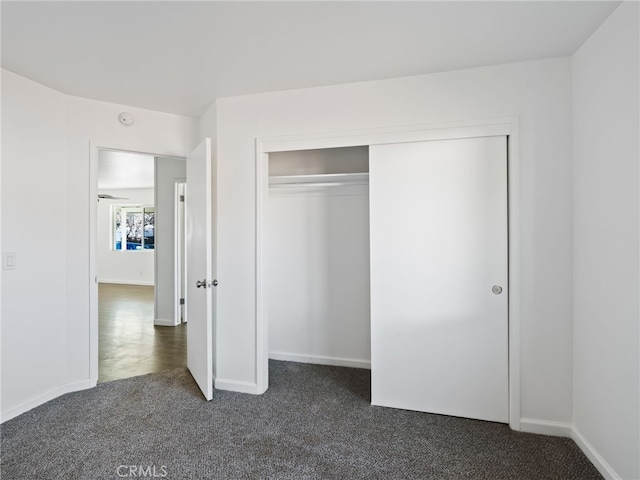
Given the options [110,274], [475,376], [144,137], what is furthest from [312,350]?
[110,274]

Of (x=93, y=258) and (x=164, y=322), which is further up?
(x=93, y=258)

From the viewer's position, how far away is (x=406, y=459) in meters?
1.99

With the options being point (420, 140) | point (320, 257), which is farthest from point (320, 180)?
point (420, 140)

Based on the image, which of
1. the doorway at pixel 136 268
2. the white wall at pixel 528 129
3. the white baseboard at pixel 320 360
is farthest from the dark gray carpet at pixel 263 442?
the doorway at pixel 136 268

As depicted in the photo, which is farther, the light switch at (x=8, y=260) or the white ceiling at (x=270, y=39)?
the light switch at (x=8, y=260)

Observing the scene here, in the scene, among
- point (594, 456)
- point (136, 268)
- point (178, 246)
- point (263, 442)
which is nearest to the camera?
point (594, 456)

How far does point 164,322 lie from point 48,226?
8.55 ft

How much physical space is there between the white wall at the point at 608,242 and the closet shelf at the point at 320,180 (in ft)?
5.30

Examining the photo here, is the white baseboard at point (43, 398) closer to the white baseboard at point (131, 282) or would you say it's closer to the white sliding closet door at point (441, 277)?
the white sliding closet door at point (441, 277)

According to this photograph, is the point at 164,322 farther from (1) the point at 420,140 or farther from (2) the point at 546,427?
(2) the point at 546,427

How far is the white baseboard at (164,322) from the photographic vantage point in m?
4.94

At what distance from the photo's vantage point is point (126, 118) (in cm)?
304

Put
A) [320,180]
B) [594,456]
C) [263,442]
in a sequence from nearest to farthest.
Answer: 1. [594,456]
2. [263,442]
3. [320,180]

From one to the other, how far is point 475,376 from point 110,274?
909cm
